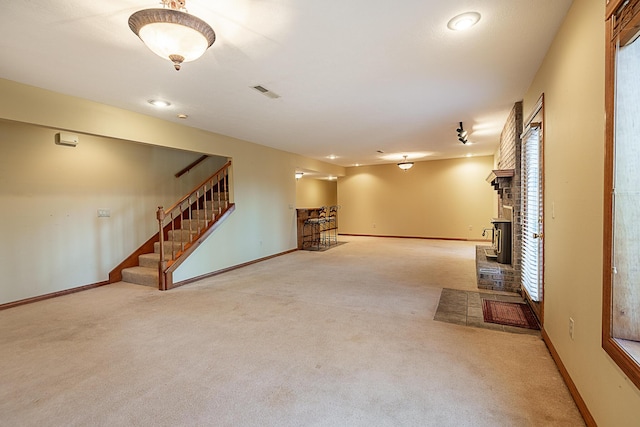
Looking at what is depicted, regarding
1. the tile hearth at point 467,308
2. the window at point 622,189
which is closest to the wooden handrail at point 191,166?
the tile hearth at point 467,308

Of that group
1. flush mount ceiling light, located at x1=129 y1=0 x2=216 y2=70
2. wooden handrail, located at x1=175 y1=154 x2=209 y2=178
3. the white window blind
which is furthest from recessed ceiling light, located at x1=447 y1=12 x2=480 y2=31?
wooden handrail, located at x1=175 y1=154 x2=209 y2=178

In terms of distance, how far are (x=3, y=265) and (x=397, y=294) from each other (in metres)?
5.12

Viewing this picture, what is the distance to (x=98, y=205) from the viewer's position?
492cm

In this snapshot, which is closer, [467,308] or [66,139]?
[467,308]

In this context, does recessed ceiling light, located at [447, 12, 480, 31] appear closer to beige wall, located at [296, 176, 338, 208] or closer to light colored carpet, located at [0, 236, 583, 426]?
light colored carpet, located at [0, 236, 583, 426]

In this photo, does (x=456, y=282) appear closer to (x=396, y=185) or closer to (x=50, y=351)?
(x=50, y=351)

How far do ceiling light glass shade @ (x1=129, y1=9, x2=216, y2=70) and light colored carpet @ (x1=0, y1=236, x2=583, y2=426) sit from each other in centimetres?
225

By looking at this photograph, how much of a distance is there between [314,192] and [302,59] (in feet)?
34.9

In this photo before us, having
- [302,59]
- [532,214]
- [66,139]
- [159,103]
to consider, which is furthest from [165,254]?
[532,214]

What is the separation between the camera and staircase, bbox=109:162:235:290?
4.63 meters

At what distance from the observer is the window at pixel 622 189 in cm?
135

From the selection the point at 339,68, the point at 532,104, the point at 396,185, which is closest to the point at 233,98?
the point at 339,68

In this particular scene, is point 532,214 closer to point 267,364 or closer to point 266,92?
point 267,364

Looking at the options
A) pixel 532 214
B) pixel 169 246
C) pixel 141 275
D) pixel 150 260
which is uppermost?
pixel 532 214
